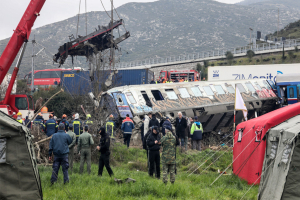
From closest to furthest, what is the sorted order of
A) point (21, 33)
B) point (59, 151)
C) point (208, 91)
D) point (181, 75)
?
point (59, 151), point (21, 33), point (208, 91), point (181, 75)

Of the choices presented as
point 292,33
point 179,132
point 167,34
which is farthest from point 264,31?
point 179,132

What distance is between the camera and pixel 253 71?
3356 cm

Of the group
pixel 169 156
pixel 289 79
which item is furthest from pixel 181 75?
pixel 169 156

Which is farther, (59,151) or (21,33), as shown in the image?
(21,33)

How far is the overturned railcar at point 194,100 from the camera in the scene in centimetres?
2056

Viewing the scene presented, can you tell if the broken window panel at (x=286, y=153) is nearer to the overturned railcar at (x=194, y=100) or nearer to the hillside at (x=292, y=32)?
the overturned railcar at (x=194, y=100)

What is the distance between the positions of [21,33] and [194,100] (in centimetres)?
1146

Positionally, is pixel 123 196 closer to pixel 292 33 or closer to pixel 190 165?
pixel 190 165

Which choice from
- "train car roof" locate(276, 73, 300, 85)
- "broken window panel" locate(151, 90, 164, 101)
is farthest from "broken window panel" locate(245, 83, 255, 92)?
"broken window panel" locate(151, 90, 164, 101)

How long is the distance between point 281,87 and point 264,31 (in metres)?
184

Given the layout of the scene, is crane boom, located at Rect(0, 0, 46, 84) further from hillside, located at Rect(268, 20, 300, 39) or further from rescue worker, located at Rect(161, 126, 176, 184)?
hillside, located at Rect(268, 20, 300, 39)

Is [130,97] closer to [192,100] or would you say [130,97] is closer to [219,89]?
[192,100]

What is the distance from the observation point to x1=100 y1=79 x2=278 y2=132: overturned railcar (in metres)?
20.6

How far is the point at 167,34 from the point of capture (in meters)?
186
